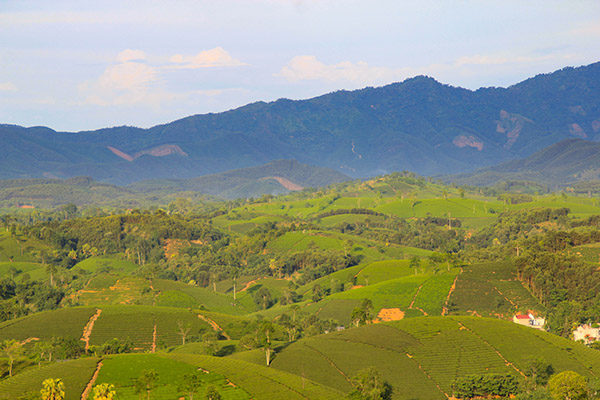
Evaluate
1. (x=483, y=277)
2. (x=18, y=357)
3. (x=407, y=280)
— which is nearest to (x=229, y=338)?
(x=18, y=357)

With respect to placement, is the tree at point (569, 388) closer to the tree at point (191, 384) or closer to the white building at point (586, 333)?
the white building at point (586, 333)

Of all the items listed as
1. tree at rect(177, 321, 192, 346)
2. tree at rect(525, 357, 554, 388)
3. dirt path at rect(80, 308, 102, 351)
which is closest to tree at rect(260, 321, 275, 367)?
tree at rect(177, 321, 192, 346)

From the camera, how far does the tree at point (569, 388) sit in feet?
315

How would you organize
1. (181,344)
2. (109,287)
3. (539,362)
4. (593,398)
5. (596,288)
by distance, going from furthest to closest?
(109,287) < (596,288) < (181,344) < (539,362) < (593,398)

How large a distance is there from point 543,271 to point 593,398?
263 feet

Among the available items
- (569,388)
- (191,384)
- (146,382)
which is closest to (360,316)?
(569,388)

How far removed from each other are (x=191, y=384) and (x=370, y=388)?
87.9 ft

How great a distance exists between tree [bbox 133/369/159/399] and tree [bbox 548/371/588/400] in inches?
2301

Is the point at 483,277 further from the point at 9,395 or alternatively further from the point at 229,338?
the point at 9,395

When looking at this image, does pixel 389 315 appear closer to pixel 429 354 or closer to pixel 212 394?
pixel 429 354

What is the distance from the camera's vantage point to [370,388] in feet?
329

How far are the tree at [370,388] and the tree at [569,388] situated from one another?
24363 millimetres

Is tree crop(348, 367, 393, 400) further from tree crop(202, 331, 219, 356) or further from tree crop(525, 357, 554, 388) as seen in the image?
tree crop(202, 331, 219, 356)

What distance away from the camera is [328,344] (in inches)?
4993
